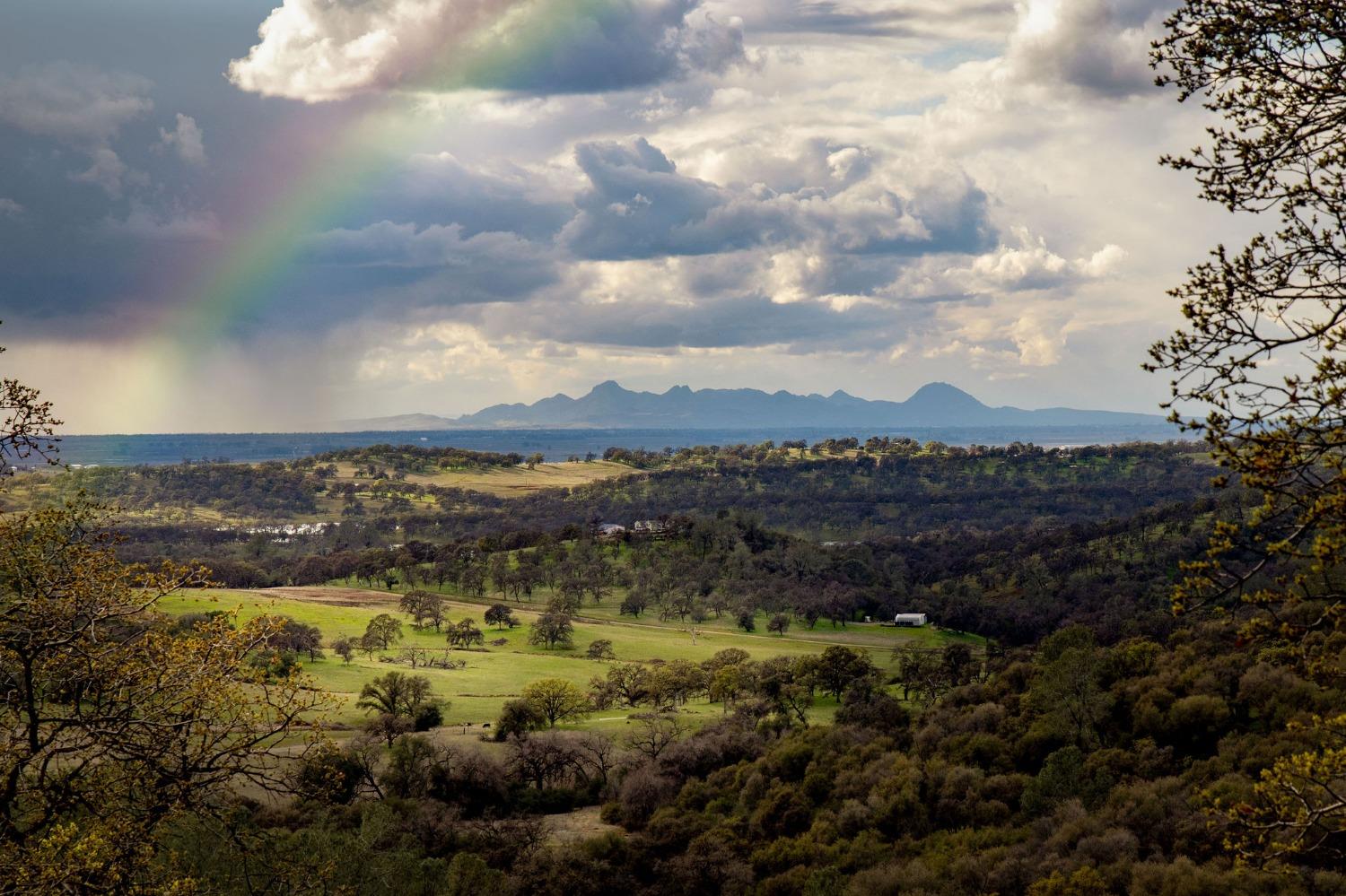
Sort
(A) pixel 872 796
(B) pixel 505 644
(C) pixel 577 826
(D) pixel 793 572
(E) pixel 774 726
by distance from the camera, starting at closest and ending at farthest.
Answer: (A) pixel 872 796 < (C) pixel 577 826 < (E) pixel 774 726 < (B) pixel 505 644 < (D) pixel 793 572

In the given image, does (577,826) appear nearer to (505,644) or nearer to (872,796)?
(872,796)

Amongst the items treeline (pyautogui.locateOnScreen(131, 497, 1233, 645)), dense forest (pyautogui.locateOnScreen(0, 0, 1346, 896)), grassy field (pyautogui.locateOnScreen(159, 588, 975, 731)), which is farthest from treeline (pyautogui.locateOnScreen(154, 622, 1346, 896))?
treeline (pyautogui.locateOnScreen(131, 497, 1233, 645))

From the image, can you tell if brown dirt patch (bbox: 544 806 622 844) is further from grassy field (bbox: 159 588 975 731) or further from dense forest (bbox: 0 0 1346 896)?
grassy field (bbox: 159 588 975 731)

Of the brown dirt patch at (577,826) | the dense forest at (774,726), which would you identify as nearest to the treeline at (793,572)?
the dense forest at (774,726)

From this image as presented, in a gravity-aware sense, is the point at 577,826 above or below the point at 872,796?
below

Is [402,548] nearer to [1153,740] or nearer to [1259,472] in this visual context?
[1153,740]

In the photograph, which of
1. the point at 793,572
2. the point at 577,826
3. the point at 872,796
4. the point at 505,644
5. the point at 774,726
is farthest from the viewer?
the point at 793,572

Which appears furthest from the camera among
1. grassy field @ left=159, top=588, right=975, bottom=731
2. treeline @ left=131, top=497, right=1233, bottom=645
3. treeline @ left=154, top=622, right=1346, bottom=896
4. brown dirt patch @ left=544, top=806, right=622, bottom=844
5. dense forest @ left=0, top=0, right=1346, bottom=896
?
treeline @ left=131, top=497, right=1233, bottom=645

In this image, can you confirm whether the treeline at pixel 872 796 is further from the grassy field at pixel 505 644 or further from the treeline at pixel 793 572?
the treeline at pixel 793 572

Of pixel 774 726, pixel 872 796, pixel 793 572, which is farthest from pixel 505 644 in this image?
pixel 872 796

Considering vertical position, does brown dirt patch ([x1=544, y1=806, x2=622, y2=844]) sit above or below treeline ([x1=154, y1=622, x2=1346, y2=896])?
below
